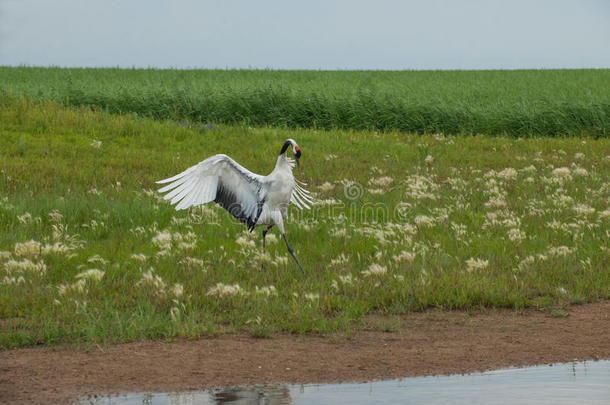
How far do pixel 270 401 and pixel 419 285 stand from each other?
4981mm

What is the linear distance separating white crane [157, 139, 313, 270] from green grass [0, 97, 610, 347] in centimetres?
74

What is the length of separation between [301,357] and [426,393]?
189 centimetres

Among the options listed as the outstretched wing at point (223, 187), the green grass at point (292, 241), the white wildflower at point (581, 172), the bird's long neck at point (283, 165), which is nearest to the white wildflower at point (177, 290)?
the green grass at point (292, 241)

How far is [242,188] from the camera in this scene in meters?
15.6

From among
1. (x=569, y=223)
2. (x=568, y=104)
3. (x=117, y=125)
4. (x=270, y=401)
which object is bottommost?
(x=270, y=401)

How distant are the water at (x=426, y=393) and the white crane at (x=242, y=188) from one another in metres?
4.91

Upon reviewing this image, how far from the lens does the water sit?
31.2 ft

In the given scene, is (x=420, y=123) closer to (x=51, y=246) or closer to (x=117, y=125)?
(x=117, y=125)

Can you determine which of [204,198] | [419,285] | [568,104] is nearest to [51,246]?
[204,198]

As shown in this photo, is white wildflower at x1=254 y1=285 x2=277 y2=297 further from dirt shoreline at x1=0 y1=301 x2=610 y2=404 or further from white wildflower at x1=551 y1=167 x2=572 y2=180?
white wildflower at x1=551 y1=167 x2=572 y2=180

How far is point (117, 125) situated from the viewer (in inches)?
1168

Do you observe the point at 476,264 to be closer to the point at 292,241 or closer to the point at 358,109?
the point at 292,241

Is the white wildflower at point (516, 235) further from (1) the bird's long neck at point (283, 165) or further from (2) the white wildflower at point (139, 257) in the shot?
(2) the white wildflower at point (139, 257)

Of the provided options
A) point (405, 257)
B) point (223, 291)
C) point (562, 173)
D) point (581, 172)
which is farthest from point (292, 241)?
point (581, 172)
